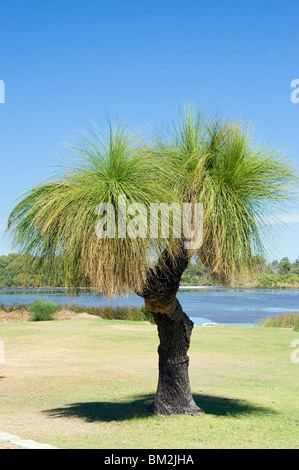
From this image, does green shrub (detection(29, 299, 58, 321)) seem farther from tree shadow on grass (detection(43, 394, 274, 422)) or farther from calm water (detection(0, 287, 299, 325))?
tree shadow on grass (detection(43, 394, 274, 422))

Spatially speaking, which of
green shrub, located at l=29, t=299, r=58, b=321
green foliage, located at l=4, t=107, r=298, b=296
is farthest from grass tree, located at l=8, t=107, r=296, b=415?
green shrub, located at l=29, t=299, r=58, b=321

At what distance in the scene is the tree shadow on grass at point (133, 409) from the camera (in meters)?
9.66

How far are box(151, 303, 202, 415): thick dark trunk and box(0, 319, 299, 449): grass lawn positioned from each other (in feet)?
1.05

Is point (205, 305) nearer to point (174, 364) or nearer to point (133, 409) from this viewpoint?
point (133, 409)

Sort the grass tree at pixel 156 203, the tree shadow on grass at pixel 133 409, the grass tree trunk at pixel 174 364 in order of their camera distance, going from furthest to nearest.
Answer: the tree shadow on grass at pixel 133 409 → the grass tree trunk at pixel 174 364 → the grass tree at pixel 156 203

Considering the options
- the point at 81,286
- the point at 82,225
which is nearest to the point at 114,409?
the point at 81,286

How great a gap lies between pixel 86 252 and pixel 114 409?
172 inches

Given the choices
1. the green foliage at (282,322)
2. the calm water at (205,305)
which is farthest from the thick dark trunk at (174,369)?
the green foliage at (282,322)

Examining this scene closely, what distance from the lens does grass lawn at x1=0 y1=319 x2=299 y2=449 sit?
8.14 metres

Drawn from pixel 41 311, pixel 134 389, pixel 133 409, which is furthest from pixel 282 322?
pixel 133 409

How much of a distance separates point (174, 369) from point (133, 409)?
1299 millimetres

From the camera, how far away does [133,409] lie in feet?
33.3

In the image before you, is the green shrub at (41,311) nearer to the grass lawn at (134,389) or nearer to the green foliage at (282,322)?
the grass lawn at (134,389)

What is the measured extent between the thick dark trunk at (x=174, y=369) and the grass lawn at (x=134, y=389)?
0.32 metres
